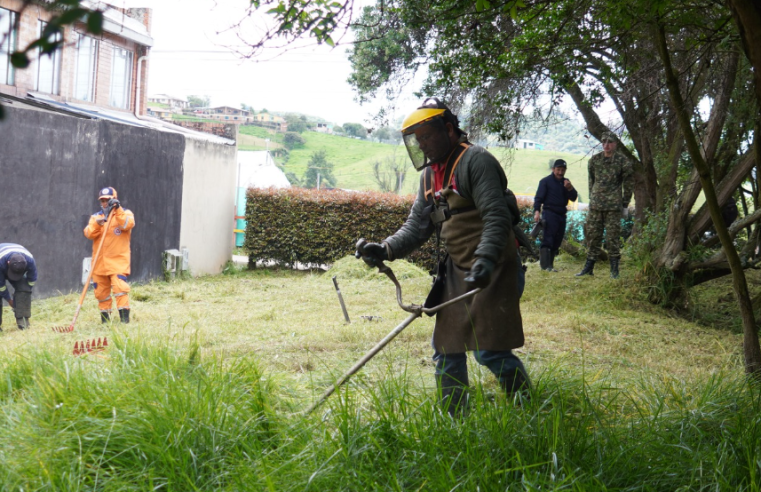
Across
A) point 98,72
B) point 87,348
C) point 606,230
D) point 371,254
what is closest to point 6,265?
point 87,348

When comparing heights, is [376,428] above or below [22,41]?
below

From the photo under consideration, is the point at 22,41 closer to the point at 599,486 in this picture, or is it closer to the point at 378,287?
the point at 378,287

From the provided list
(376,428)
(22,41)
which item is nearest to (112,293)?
(376,428)

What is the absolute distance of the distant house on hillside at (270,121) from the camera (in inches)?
3151

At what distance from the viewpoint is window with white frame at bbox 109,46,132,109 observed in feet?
60.7

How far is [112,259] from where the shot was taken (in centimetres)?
807

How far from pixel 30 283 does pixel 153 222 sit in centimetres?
473

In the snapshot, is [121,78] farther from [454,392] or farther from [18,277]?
[454,392]

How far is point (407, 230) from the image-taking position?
412 centimetres

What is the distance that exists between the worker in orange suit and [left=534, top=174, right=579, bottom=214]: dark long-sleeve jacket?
233 inches

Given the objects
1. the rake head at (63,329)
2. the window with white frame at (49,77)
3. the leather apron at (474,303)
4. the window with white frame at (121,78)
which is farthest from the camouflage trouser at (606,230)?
the window with white frame at (121,78)

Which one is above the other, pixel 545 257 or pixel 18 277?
pixel 545 257

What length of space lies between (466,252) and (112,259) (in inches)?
219

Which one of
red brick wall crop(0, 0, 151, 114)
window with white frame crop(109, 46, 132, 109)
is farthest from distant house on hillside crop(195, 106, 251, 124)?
window with white frame crop(109, 46, 132, 109)
